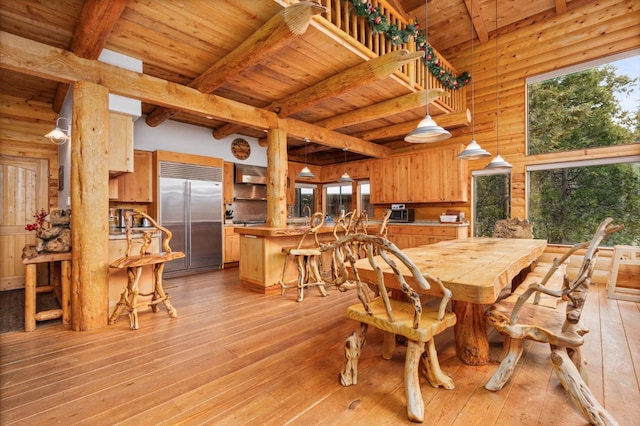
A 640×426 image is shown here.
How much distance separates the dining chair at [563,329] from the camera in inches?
57.6

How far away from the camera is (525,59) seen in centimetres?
516

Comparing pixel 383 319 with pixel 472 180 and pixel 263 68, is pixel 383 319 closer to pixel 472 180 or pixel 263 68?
pixel 263 68

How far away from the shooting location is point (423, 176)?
610 centimetres

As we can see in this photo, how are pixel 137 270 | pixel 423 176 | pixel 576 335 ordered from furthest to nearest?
pixel 423 176, pixel 137 270, pixel 576 335

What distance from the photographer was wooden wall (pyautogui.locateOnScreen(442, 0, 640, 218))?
4340mm

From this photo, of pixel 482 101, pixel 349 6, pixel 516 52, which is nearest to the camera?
pixel 349 6

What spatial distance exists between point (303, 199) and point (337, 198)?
963 mm

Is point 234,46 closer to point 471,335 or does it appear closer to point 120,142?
point 120,142

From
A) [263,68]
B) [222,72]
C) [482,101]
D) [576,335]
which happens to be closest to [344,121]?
[263,68]

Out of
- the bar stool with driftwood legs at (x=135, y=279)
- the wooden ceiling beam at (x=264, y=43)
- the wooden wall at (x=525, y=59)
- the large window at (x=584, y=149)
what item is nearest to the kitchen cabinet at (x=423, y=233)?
the wooden wall at (x=525, y=59)

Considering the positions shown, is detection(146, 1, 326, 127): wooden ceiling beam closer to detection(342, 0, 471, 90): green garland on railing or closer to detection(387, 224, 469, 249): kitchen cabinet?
detection(342, 0, 471, 90): green garland on railing

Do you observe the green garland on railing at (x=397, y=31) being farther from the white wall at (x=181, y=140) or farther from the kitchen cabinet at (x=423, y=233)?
the white wall at (x=181, y=140)

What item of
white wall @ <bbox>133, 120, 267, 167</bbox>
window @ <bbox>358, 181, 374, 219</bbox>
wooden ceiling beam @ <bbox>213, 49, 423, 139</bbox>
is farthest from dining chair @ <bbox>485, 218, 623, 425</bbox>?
white wall @ <bbox>133, 120, 267, 167</bbox>

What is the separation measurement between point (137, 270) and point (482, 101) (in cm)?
626
